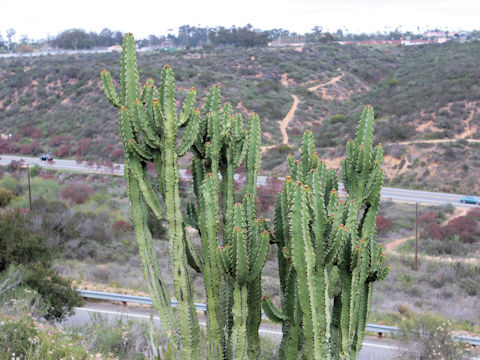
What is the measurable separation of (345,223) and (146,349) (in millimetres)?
5049

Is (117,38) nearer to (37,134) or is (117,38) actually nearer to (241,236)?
(37,134)

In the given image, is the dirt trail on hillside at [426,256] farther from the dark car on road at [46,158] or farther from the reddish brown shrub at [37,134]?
the reddish brown shrub at [37,134]

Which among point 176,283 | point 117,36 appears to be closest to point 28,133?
point 176,283

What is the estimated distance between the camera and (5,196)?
25109 millimetres

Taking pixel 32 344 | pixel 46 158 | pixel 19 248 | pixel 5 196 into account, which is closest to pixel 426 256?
pixel 19 248

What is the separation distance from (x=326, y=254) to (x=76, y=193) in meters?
23.4

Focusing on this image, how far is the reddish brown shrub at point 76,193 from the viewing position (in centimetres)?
2577

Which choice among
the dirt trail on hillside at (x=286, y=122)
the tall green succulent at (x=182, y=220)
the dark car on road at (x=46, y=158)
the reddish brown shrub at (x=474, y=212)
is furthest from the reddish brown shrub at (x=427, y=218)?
the dark car on road at (x=46, y=158)

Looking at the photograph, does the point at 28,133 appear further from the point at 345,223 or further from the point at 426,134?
the point at 345,223

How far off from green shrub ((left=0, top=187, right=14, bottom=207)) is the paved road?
15.0 metres

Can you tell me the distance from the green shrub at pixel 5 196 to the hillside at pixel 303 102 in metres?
13.0

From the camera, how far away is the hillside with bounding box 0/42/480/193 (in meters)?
33.5

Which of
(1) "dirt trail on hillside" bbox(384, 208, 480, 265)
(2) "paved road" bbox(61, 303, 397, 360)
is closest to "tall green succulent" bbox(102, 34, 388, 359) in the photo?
(2) "paved road" bbox(61, 303, 397, 360)

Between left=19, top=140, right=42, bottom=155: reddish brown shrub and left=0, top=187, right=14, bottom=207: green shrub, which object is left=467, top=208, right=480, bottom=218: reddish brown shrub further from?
left=19, top=140, right=42, bottom=155: reddish brown shrub
